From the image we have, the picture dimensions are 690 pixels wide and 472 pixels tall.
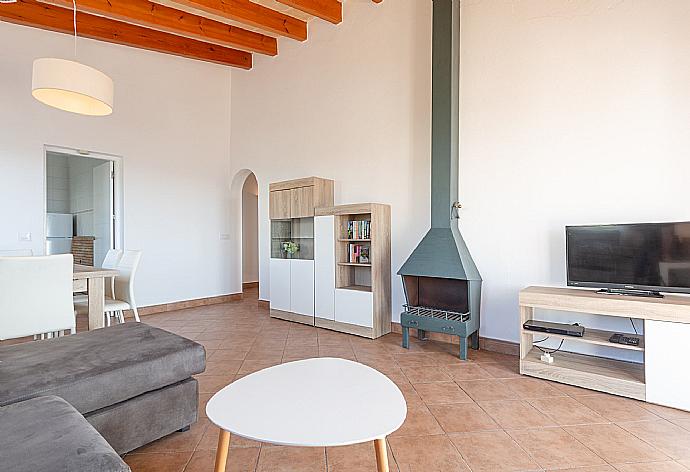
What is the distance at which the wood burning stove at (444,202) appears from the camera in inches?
143

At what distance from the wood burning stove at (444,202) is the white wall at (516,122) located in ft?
0.55

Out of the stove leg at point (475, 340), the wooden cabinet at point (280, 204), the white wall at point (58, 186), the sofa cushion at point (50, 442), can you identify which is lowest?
the stove leg at point (475, 340)

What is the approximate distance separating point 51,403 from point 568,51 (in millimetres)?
4002

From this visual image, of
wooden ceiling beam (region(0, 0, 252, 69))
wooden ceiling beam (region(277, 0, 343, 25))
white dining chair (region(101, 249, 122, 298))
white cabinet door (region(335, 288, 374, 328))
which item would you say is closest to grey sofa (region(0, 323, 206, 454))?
white dining chair (region(101, 249, 122, 298))

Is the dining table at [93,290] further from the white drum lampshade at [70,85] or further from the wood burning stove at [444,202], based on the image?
the wood burning stove at [444,202]

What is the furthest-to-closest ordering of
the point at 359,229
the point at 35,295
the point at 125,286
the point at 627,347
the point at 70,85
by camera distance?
the point at 359,229 < the point at 125,286 < the point at 35,295 < the point at 627,347 < the point at 70,85

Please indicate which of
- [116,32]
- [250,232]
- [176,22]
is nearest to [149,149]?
[116,32]

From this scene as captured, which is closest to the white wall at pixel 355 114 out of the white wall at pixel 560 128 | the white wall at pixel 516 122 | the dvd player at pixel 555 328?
the white wall at pixel 516 122

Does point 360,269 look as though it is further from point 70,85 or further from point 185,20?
point 185,20

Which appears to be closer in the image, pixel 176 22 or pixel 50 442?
pixel 50 442

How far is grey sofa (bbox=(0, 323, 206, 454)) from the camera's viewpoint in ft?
5.61

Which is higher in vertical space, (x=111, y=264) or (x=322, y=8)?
(x=322, y=8)

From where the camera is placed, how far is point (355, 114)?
485 centimetres

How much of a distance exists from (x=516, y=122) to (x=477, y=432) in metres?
2.59
